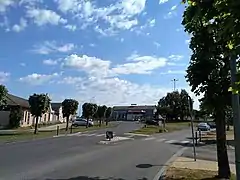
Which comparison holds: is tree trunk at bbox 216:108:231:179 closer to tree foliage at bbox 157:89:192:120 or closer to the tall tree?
the tall tree

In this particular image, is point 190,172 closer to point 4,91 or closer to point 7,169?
point 7,169

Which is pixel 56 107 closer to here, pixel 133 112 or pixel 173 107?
pixel 173 107

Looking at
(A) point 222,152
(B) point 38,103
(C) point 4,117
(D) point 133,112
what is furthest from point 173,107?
(A) point 222,152

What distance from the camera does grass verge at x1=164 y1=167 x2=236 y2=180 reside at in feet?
37.3

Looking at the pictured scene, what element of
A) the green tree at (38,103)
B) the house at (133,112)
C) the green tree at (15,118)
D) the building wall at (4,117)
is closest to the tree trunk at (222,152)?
the green tree at (38,103)

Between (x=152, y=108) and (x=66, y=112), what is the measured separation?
107728 mm

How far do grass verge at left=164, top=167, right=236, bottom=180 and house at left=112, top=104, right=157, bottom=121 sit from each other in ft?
430

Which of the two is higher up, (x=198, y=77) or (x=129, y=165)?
(x=198, y=77)

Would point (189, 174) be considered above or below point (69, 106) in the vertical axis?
below

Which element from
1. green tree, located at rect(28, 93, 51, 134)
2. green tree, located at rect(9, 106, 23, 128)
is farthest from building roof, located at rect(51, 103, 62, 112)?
green tree, located at rect(28, 93, 51, 134)

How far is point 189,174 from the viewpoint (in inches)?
477

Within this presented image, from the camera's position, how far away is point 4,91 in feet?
121

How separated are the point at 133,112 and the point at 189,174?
469 ft

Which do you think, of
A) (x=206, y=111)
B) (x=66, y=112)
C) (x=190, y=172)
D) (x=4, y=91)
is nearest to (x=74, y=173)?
(x=190, y=172)
